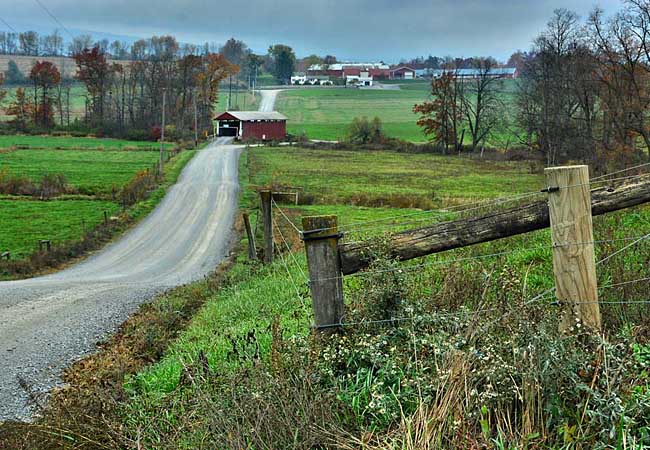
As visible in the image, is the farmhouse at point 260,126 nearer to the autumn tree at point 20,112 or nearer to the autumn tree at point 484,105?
the autumn tree at point 484,105

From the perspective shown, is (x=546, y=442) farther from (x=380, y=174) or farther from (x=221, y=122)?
(x=221, y=122)

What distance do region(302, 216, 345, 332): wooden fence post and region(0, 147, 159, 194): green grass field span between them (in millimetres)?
41703

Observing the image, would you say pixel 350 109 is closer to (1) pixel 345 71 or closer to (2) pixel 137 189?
(1) pixel 345 71

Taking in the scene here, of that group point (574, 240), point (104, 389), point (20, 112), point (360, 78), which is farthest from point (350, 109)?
point (574, 240)

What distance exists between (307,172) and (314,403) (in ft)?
169

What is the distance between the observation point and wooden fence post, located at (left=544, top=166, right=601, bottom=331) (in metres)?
4.17

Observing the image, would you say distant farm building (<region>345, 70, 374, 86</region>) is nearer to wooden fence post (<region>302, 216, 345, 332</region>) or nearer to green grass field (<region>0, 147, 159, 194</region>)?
green grass field (<region>0, 147, 159, 194</region>)

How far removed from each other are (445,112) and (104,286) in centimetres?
7092

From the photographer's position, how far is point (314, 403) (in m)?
3.79

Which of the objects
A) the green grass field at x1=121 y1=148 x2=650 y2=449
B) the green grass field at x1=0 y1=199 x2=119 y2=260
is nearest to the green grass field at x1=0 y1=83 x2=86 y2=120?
the green grass field at x1=0 y1=199 x2=119 y2=260

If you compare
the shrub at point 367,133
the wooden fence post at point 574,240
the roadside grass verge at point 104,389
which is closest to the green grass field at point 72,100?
the shrub at point 367,133

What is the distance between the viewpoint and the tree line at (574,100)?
40344 millimetres

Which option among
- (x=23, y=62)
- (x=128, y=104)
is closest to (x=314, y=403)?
(x=128, y=104)

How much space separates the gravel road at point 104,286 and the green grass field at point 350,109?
49722mm
